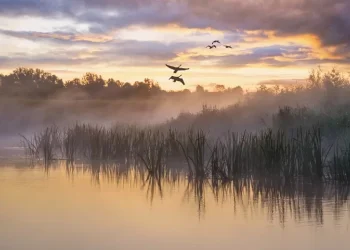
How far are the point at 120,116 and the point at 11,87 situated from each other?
429 inches

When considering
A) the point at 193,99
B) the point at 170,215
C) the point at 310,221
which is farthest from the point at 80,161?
the point at 193,99

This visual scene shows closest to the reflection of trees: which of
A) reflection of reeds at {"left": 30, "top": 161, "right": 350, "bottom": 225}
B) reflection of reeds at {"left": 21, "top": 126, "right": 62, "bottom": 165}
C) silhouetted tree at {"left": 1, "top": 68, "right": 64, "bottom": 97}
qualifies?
reflection of reeds at {"left": 30, "top": 161, "right": 350, "bottom": 225}

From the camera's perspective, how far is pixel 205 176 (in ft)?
34.9

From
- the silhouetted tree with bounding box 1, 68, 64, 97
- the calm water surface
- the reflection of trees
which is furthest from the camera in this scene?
the silhouetted tree with bounding box 1, 68, 64, 97

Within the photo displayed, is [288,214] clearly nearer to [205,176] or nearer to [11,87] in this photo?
[205,176]

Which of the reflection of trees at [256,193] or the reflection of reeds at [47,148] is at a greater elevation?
the reflection of reeds at [47,148]

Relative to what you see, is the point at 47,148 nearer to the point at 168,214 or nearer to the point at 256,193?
the point at 256,193

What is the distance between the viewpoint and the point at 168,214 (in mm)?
7402

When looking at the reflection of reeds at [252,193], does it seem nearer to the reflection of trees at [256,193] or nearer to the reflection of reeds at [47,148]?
the reflection of trees at [256,193]

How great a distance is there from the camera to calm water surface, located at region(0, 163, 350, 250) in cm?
599

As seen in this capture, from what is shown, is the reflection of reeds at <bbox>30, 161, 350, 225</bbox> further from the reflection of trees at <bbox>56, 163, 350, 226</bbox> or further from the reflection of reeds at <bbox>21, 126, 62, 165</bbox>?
the reflection of reeds at <bbox>21, 126, 62, 165</bbox>

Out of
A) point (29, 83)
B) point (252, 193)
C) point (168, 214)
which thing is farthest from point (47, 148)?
point (29, 83)

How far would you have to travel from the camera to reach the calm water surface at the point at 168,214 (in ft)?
19.7

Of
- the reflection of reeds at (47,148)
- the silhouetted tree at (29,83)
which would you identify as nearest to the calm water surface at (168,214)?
the reflection of reeds at (47,148)
